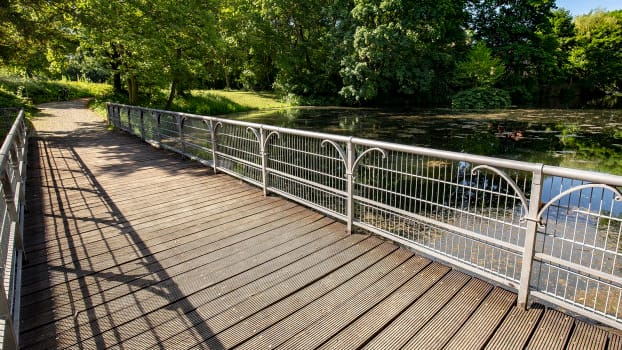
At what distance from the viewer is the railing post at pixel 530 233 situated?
93.7 inches

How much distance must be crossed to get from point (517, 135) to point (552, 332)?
1446 cm

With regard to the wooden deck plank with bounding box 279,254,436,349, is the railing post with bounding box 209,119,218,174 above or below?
above

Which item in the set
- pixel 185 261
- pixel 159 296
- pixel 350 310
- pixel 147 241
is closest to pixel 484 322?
pixel 350 310

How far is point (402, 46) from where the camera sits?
26516 mm

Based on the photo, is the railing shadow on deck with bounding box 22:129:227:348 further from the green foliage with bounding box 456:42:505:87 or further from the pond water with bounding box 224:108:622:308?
the green foliage with bounding box 456:42:505:87

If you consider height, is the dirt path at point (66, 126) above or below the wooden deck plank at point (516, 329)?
above

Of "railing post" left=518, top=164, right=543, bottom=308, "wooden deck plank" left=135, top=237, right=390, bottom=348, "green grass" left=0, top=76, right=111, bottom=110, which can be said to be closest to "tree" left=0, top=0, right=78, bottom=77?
"green grass" left=0, top=76, right=111, bottom=110

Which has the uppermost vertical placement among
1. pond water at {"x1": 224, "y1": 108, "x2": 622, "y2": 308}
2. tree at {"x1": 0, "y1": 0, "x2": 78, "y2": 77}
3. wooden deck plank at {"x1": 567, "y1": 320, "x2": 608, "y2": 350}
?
tree at {"x1": 0, "y1": 0, "x2": 78, "y2": 77}

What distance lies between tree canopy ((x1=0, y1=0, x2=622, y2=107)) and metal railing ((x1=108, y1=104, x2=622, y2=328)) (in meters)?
11.3

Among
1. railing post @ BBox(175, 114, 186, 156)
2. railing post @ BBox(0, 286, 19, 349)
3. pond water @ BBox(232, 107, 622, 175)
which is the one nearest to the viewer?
railing post @ BBox(0, 286, 19, 349)

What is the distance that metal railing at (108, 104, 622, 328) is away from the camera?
2391mm

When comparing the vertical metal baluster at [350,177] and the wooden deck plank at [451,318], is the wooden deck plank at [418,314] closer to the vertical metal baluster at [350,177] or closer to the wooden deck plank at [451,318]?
the wooden deck plank at [451,318]

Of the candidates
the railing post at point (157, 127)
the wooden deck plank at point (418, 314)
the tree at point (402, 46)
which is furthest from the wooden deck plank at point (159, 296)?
the tree at point (402, 46)

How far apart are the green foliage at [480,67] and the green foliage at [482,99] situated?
238 centimetres
